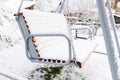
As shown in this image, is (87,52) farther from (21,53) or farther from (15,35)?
(15,35)

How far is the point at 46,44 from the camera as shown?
9.17ft

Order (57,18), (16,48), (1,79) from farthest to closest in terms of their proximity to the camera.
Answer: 1. (16,48)
2. (57,18)
3. (1,79)

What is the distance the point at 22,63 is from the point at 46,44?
915 mm

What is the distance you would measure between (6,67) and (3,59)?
0.39 metres

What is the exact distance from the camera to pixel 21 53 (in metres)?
4.12

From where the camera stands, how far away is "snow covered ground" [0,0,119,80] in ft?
10.4

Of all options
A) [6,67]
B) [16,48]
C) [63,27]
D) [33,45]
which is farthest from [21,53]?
[33,45]

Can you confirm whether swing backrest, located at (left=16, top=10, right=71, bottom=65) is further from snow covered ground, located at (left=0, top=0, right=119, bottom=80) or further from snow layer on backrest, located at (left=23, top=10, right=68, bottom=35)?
snow covered ground, located at (left=0, top=0, right=119, bottom=80)

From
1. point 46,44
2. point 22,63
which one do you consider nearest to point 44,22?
point 46,44

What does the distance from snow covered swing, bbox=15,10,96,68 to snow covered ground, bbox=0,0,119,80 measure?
0.36 meters

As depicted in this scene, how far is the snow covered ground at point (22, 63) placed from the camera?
10.4ft

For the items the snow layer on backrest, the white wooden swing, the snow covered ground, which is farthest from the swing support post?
the snow covered ground

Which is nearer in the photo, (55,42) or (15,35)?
(55,42)

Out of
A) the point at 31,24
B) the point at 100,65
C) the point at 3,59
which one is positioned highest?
the point at 31,24
